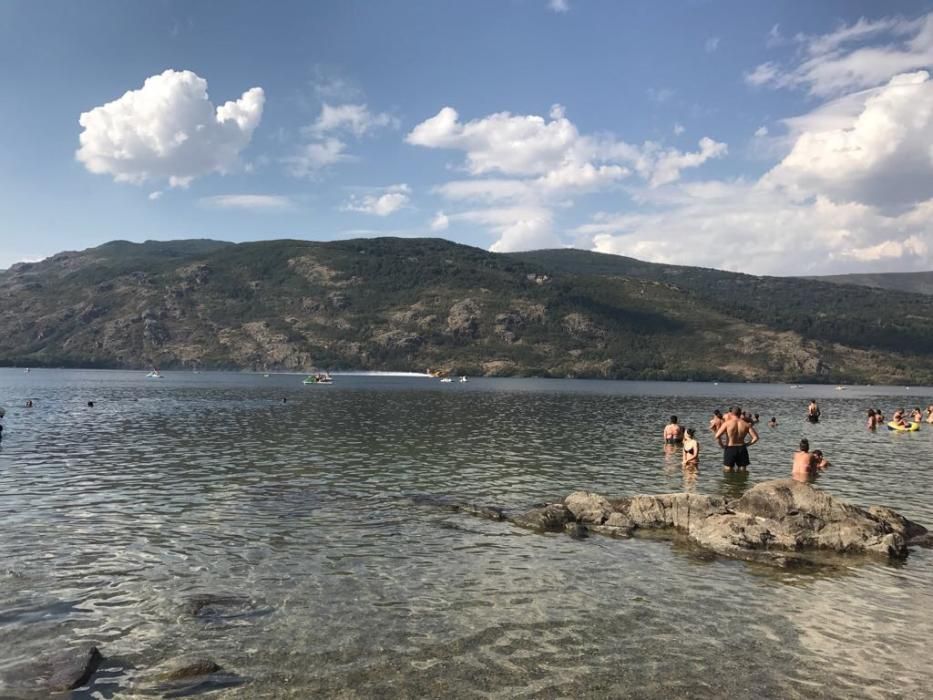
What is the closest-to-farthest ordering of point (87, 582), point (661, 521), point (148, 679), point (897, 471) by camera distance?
point (148, 679)
point (87, 582)
point (661, 521)
point (897, 471)

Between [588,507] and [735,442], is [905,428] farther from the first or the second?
[588,507]

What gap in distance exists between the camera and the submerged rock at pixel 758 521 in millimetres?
20516

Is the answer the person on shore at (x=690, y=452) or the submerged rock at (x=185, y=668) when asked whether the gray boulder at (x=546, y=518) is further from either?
the person on shore at (x=690, y=452)

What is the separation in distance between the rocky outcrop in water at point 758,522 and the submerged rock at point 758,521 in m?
0.03

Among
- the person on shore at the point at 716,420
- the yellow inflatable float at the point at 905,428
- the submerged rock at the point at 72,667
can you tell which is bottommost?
the yellow inflatable float at the point at 905,428

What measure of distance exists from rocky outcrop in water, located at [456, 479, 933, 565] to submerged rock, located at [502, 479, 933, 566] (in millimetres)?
29

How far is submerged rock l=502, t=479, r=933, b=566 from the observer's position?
20.5 meters

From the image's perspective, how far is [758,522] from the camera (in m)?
21.6

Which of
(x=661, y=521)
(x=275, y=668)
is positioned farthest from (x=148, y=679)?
(x=661, y=521)

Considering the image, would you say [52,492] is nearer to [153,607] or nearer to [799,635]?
[153,607]

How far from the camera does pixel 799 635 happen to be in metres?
13.8

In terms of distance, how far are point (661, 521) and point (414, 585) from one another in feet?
36.4

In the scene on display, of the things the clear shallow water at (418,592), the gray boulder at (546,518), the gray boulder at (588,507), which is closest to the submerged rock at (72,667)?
the clear shallow water at (418,592)

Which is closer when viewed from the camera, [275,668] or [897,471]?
[275,668]
